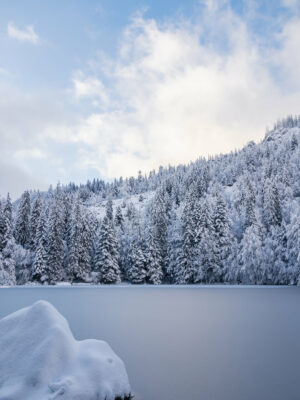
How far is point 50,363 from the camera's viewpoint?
6.41 meters

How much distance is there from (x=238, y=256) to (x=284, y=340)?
4165cm

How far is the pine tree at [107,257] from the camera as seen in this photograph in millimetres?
58062

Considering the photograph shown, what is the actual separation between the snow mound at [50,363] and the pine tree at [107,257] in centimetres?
5138

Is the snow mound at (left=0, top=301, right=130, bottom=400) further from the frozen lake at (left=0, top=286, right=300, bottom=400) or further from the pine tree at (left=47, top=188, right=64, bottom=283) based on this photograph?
the pine tree at (left=47, top=188, right=64, bottom=283)

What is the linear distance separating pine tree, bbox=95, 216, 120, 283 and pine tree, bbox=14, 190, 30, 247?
45.5 feet

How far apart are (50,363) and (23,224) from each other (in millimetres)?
61684

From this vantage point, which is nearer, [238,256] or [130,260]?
[238,256]

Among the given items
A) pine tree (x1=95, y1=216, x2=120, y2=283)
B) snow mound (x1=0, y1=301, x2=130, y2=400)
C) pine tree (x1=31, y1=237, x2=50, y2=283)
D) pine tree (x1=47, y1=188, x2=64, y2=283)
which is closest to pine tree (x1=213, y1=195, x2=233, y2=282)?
pine tree (x1=95, y1=216, x2=120, y2=283)

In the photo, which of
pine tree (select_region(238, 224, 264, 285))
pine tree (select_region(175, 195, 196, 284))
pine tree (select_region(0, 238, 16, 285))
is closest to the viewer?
pine tree (select_region(0, 238, 16, 285))

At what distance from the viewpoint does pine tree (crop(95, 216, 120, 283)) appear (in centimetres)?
5806

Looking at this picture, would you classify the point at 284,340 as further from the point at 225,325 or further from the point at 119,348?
the point at 119,348

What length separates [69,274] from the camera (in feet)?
193

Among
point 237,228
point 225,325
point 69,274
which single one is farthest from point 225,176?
point 225,325

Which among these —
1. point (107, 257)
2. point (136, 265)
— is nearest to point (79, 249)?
point (107, 257)
